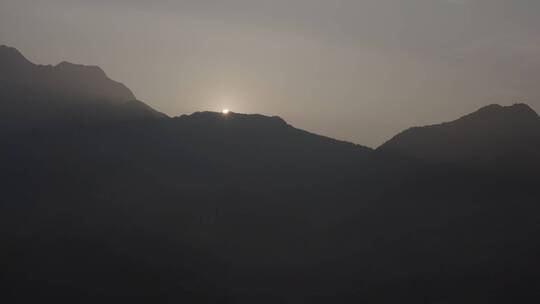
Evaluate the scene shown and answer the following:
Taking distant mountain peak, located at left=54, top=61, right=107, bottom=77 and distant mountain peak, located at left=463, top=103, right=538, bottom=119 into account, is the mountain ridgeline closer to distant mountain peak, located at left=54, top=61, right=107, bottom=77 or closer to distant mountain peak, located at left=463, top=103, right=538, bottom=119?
distant mountain peak, located at left=463, top=103, right=538, bottom=119

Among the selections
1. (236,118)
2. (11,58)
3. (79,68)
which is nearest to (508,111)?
(236,118)

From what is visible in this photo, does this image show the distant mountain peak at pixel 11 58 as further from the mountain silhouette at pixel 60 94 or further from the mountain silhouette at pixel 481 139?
the mountain silhouette at pixel 481 139

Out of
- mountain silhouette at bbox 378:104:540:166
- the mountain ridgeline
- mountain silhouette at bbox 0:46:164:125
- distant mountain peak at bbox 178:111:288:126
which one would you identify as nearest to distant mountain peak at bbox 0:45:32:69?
mountain silhouette at bbox 0:46:164:125

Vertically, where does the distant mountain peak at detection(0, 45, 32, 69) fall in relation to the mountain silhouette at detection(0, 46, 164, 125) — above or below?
above

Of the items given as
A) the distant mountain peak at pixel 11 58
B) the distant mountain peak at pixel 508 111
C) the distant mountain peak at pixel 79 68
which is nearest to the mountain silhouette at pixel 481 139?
the distant mountain peak at pixel 508 111

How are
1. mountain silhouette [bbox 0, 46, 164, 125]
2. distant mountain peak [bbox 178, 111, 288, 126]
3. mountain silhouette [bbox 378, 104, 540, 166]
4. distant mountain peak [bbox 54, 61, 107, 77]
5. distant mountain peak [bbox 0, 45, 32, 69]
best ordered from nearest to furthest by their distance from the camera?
mountain silhouette [bbox 378, 104, 540, 166], distant mountain peak [bbox 178, 111, 288, 126], mountain silhouette [bbox 0, 46, 164, 125], distant mountain peak [bbox 54, 61, 107, 77], distant mountain peak [bbox 0, 45, 32, 69]

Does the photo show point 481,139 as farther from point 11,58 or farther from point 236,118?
point 11,58
